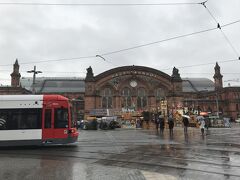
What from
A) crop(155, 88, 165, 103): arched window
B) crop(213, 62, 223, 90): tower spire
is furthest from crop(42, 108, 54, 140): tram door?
crop(213, 62, 223, 90): tower spire

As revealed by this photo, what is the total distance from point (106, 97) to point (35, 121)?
5113cm

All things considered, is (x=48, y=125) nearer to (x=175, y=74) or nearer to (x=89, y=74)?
(x=89, y=74)

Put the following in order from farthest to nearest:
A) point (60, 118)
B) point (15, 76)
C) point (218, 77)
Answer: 1. point (218, 77)
2. point (15, 76)
3. point (60, 118)

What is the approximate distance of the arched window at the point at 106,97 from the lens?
2616 inches

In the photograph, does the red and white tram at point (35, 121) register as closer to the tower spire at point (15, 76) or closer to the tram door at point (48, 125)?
the tram door at point (48, 125)

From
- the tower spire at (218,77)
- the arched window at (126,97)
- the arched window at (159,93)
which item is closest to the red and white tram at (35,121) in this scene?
the arched window at (126,97)

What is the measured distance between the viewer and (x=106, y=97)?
66.8m

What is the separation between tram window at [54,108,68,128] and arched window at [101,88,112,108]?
165ft

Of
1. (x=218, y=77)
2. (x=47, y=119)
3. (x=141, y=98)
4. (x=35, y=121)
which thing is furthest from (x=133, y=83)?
(x=35, y=121)

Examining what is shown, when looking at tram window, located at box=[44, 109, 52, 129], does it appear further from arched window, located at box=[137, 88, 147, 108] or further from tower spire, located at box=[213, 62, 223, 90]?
tower spire, located at box=[213, 62, 223, 90]

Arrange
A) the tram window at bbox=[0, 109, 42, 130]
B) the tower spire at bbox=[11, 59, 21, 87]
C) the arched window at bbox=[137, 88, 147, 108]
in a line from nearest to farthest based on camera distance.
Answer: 1. the tram window at bbox=[0, 109, 42, 130]
2. the arched window at bbox=[137, 88, 147, 108]
3. the tower spire at bbox=[11, 59, 21, 87]

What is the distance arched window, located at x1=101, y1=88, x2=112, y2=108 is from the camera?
6644cm

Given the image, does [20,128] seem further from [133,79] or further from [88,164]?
[133,79]

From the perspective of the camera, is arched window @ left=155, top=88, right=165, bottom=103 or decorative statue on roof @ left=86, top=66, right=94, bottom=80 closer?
decorative statue on roof @ left=86, top=66, right=94, bottom=80
